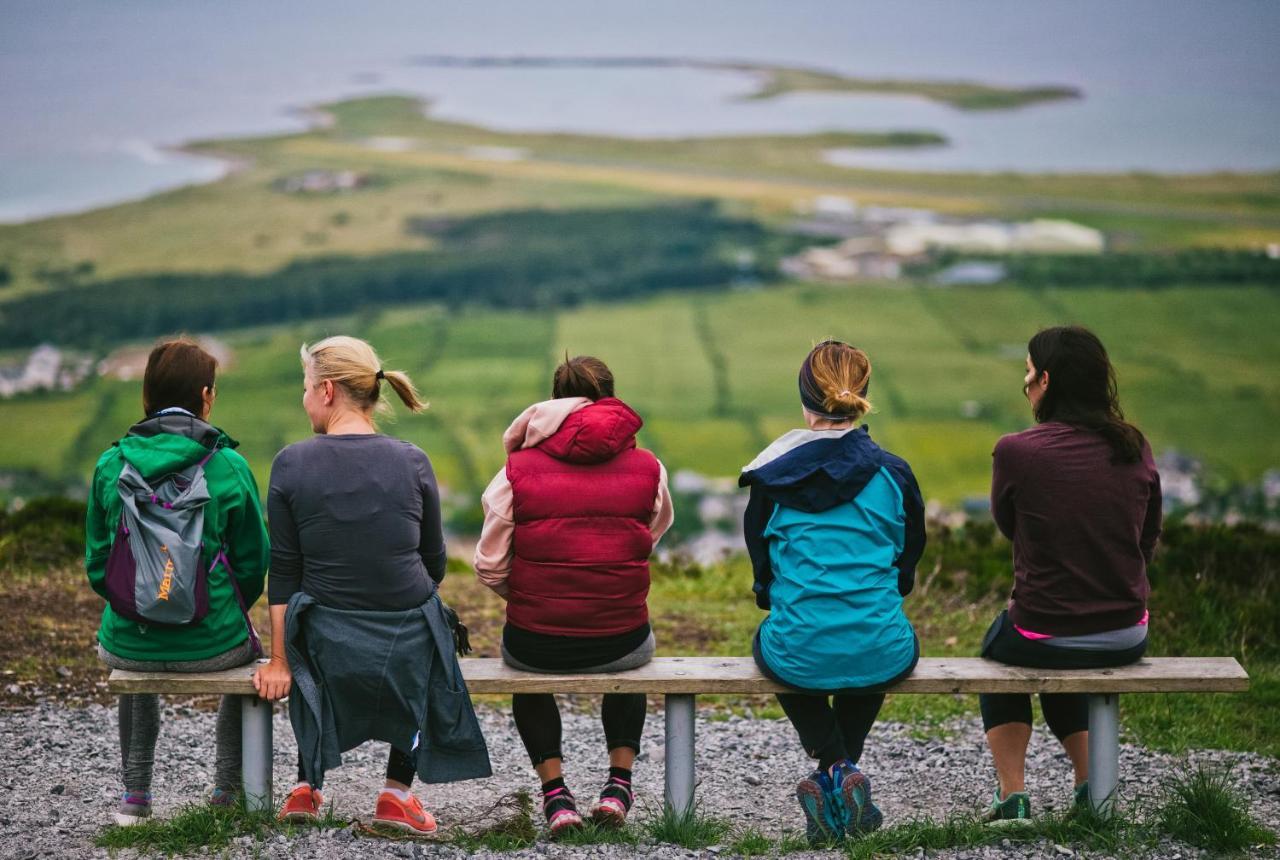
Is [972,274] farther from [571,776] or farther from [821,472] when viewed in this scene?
[821,472]

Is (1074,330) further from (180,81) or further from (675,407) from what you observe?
(180,81)

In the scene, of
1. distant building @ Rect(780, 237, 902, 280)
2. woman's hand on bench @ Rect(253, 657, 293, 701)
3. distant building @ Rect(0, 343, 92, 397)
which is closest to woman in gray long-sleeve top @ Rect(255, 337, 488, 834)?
woman's hand on bench @ Rect(253, 657, 293, 701)

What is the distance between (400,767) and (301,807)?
1.06 feet

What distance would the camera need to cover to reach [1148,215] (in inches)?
1501

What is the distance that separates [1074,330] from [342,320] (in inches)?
1242

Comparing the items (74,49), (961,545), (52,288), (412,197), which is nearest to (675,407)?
(412,197)

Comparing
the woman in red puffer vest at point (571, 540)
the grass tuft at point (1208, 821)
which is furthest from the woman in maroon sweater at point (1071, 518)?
the woman in red puffer vest at point (571, 540)

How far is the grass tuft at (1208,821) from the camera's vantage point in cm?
428

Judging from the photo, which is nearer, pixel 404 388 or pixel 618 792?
pixel 404 388

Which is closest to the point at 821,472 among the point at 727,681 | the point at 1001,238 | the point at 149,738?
the point at 727,681

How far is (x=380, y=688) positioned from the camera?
4223 mm

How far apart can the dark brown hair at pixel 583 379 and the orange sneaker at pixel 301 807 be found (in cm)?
144

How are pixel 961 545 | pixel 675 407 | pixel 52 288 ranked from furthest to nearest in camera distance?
pixel 52 288, pixel 675 407, pixel 961 545

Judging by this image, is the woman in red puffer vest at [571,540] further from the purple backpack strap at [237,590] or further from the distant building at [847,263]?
the distant building at [847,263]
